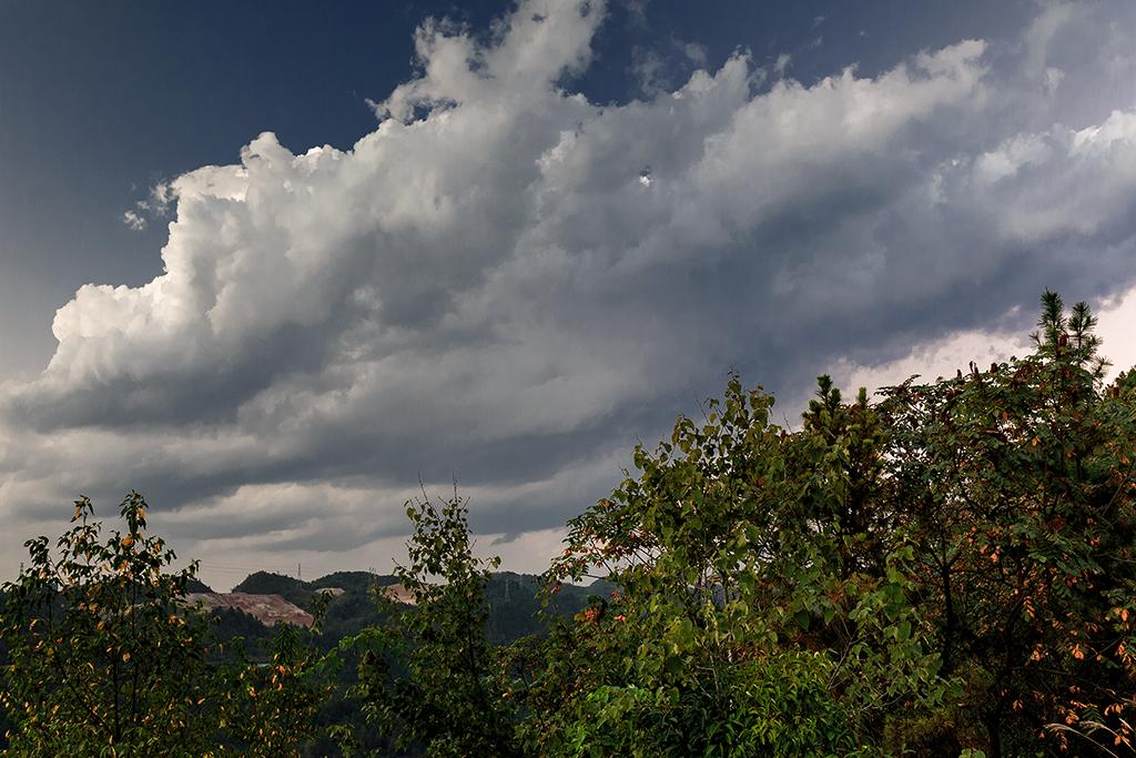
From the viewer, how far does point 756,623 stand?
709 centimetres

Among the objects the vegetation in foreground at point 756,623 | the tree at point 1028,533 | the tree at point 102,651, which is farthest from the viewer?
the tree at point 1028,533

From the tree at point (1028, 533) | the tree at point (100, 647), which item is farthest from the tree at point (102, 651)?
the tree at point (1028, 533)

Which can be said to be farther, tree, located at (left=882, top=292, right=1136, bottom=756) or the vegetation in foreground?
tree, located at (left=882, top=292, right=1136, bottom=756)

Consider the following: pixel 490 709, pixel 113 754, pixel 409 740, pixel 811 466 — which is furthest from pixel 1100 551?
pixel 113 754

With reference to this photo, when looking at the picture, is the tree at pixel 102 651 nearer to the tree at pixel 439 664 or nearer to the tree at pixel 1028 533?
the tree at pixel 439 664

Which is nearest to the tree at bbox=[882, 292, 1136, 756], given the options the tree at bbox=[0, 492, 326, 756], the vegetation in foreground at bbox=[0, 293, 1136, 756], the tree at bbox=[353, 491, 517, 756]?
the vegetation in foreground at bbox=[0, 293, 1136, 756]

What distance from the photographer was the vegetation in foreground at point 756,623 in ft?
23.0

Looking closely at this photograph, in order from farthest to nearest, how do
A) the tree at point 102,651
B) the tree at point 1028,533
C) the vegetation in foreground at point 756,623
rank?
the tree at point 1028,533
the tree at point 102,651
the vegetation in foreground at point 756,623

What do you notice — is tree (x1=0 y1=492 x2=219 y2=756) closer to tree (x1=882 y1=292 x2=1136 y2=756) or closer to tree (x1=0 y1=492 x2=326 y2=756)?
tree (x1=0 y1=492 x2=326 y2=756)

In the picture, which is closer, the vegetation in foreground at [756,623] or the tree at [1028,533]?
the vegetation in foreground at [756,623]

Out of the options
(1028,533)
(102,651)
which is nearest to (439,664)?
(102,651)

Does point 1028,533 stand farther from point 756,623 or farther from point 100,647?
point 100,647

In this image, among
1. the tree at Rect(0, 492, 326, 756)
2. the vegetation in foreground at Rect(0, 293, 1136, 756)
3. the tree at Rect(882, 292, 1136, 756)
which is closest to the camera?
the vegetation in foreground at Rect(0, 293, 1136, 756)

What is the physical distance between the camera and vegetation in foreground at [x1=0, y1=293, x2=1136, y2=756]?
23.0 feet
